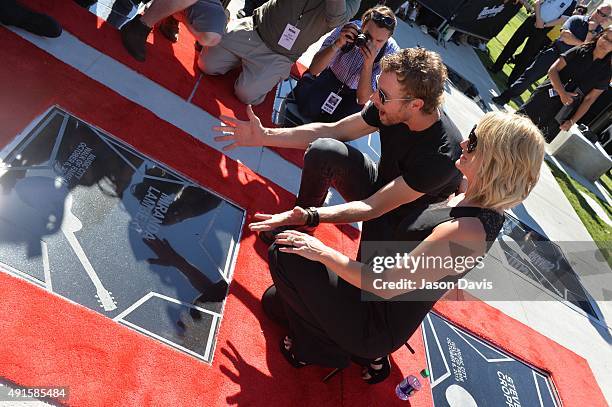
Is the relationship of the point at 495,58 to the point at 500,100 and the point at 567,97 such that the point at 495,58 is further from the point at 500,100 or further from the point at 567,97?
the point at 567,97

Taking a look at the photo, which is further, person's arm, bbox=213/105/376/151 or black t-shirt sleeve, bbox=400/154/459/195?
person's arm, bbox=213/105/376/151

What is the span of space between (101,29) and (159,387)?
9.44ft

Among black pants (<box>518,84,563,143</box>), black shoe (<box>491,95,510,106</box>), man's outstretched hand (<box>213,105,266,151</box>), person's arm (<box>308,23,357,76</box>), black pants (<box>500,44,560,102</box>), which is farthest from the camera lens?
black shoe (<box>491,95,510,106</box>)

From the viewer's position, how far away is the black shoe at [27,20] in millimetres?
3045

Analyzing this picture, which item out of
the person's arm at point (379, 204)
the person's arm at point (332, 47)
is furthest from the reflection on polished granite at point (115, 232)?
the person's arm at point (332, 47)

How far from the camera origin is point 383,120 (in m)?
2.63

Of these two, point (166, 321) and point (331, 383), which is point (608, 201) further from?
point (166, 321)

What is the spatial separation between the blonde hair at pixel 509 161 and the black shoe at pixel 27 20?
2982mm

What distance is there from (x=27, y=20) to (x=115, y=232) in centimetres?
178

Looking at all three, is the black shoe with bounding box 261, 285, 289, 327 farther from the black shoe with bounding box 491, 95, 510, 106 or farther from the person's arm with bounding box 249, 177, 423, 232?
the black shoe with bounding box 491, 95, 510, 106

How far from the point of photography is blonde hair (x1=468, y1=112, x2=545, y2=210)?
5.91 ft

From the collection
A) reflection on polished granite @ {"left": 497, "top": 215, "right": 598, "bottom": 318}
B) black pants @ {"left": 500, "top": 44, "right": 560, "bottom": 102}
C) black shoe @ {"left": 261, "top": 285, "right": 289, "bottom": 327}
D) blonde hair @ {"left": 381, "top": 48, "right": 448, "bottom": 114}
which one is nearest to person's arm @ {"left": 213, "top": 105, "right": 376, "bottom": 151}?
blonde hair @ {"left": 381, "top": 48, "right": 448, "bottom": 114}

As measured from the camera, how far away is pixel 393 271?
191cm

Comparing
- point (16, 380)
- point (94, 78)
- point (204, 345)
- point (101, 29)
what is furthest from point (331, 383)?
point (101, 29)
